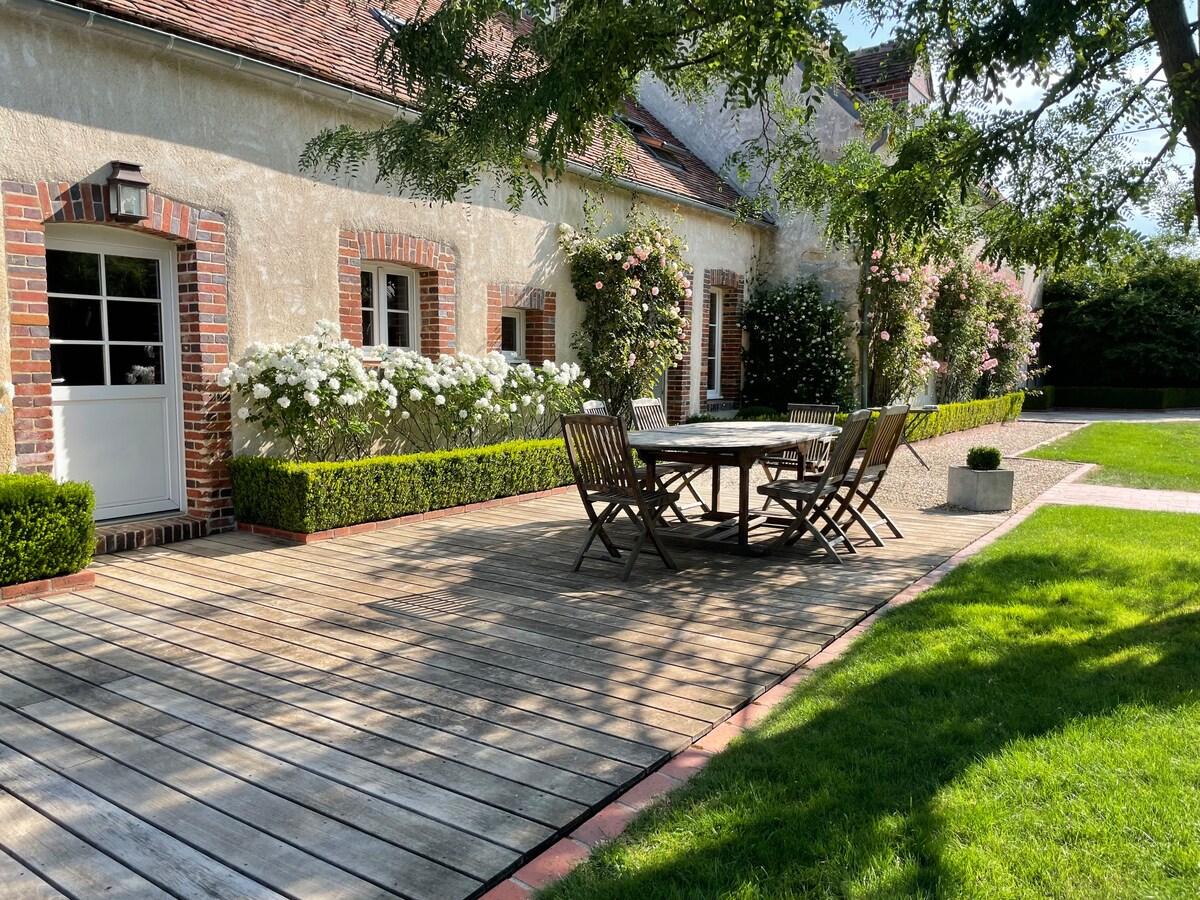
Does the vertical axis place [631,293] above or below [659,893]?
above

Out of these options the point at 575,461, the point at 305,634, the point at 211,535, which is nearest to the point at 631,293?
the point at 575,461

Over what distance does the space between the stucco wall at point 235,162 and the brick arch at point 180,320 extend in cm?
11

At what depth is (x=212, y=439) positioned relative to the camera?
679cm

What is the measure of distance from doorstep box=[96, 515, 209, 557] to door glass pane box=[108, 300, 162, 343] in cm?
139

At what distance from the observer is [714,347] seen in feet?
45.6

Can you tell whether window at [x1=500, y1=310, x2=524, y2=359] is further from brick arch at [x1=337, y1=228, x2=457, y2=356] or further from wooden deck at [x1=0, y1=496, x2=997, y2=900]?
wooden deck at [x1=0, y1=496, x2=997, y2=900]

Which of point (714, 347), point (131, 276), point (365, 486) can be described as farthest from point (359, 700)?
point (714, 347)

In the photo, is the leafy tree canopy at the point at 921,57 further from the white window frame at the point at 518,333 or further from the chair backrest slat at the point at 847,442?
the white window frame at the point at 518,333

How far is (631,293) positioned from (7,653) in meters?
7.70

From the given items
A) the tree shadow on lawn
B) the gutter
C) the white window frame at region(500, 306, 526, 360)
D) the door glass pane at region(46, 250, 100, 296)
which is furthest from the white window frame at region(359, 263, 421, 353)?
the tree shadow on lawn

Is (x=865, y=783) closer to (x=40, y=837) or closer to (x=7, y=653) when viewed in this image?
(x=40, y=837)

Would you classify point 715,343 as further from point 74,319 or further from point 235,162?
point 74,319

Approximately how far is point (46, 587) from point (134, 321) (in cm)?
231

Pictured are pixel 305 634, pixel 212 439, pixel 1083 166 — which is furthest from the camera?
pixel 212 439
